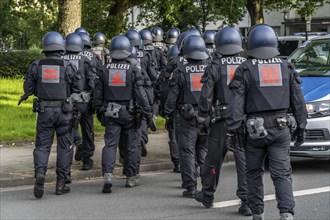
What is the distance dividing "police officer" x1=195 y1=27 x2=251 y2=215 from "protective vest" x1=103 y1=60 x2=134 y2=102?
1.57 meters

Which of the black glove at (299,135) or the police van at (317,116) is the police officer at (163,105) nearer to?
the police van at (317,116)

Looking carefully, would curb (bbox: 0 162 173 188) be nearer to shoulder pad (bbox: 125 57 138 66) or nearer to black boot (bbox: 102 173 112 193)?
black boot (bbox: 102 173 112 193)

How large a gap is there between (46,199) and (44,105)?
1.17 metres

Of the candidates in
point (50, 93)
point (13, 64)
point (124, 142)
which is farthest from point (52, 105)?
point (13, 64)

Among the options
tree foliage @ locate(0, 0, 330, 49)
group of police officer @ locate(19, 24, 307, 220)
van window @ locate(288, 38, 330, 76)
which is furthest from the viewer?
tree foliage @ locate(0, 0, 330, 49)

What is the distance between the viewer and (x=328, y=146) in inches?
399

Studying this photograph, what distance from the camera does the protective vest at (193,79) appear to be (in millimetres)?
8766

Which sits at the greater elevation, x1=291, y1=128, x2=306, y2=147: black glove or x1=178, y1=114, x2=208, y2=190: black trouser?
x1=291, y1=128, x2=306, y2=147: black glove

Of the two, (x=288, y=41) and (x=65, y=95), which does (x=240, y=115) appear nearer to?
(x=65, y=95)

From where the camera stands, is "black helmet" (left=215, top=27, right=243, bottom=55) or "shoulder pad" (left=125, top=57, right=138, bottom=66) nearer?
"black helmet" (left=215, top=27, right=243, bottom=55)

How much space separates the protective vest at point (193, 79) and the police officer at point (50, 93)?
144cm

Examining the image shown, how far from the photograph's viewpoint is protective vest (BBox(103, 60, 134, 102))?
925 centimetres

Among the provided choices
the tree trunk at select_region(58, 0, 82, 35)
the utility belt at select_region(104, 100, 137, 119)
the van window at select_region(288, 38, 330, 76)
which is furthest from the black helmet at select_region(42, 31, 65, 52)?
the tree trunk at select_region(58, 0, 82, 35)

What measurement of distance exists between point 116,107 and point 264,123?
2968mm
